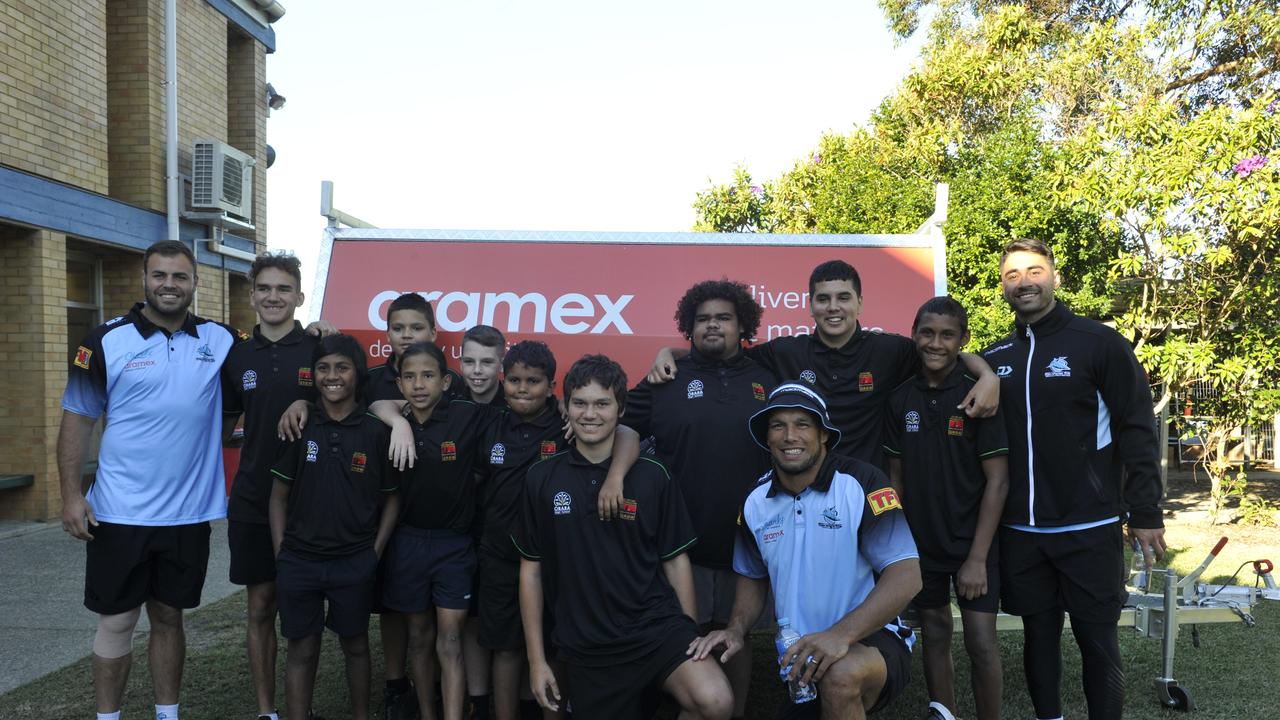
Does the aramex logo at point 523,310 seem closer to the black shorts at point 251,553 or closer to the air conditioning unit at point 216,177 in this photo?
the black shorts at point 251,553

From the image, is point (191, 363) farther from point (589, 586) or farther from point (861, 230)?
point (861, 230)

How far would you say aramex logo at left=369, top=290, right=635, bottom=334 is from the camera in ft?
18.3

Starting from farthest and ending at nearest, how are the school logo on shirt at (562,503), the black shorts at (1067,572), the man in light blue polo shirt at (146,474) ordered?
the man in light blue polo shirt at (146,474) → the black shorts at (1067,572) → the school logo on shirt at (562,503)

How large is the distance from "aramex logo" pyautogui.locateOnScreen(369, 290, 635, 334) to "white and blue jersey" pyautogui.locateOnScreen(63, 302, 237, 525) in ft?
5.14

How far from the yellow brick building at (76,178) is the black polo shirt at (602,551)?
8019mm

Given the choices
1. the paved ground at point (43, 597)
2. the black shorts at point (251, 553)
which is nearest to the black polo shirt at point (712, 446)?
the black shorts at point (251, 553)

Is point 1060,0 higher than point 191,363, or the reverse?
point 1060,0

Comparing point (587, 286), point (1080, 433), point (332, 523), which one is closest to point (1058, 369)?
point (1080, 433)

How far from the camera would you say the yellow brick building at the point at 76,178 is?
934cm

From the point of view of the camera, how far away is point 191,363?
420 cm

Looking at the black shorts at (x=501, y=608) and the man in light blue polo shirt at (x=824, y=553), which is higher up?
the man in light blue polo shirt at (x=824, y=553)

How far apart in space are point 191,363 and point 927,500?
333cm

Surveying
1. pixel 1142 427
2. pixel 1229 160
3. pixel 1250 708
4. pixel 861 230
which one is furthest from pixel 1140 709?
pixel 861 230

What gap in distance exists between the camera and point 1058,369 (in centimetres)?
389
